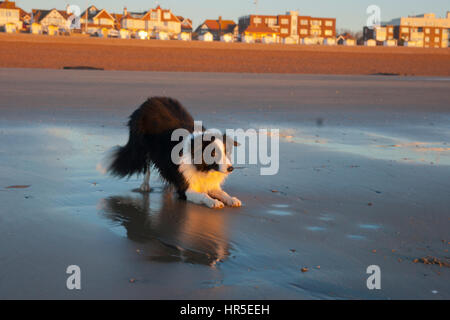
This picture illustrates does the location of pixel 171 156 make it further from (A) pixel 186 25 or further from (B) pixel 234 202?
(A) pixel 186 25

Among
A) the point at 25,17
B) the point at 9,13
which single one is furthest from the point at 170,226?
the point at 25,17

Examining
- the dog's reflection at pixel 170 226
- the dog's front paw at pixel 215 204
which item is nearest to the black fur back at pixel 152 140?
the dog's reflection at pixel 170 226

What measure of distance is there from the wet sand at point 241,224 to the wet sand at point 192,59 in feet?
106

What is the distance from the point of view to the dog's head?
6.45 m

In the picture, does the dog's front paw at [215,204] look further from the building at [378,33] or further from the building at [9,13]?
the building at [378,33]

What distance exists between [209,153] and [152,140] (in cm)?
97

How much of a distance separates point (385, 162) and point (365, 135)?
304 centimetres

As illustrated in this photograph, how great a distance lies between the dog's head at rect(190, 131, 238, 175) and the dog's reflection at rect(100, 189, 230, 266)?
1.48 feet

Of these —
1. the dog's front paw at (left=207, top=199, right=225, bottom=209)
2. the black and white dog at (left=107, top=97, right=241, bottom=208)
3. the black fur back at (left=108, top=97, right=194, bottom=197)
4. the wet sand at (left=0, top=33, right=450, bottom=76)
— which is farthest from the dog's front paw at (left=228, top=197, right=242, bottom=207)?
the wet sand at (left=0, top=33, right=450, bottom=76)

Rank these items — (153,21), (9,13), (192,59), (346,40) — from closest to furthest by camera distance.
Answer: (192,59) < (346,40) < (9,13) < (153,21)

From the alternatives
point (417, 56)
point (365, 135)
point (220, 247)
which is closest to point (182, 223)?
point (220, 247)

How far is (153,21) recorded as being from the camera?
11662 centimetres

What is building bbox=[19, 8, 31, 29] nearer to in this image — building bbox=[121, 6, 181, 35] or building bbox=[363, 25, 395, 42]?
building bbox=[121, 6, 181, 35]

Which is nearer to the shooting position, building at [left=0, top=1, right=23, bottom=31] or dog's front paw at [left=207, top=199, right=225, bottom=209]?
dog's front paw at [left=207, top=199, right=225, bottom=209]
